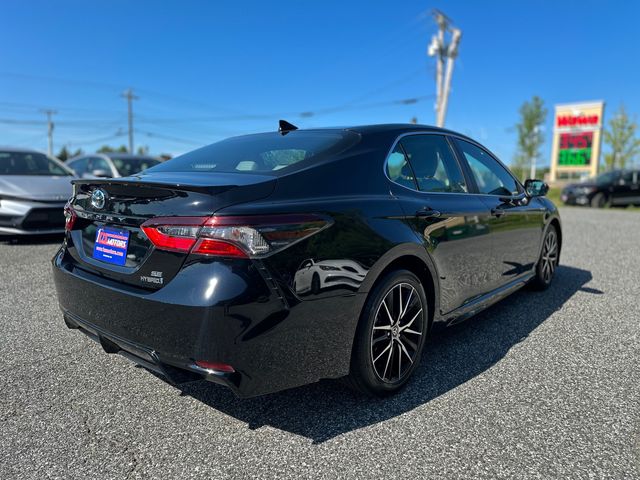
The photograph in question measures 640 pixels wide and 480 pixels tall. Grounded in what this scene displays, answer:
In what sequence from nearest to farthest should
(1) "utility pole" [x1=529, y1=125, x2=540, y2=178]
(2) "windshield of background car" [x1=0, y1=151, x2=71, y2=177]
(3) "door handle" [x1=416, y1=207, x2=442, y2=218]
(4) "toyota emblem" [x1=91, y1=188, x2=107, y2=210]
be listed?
(4) "toyota emblem" [x1=91, y1=188, x2=107, y2=210] → (3) "door handle" [x1=416, y1=207, x2=442, y2=218] → (2) "windshield of background car" [x1=0, y1=151, x2=71, y2=177] → (1) "utility pole" [x1=529, y1=125, x2=540, y2=178]

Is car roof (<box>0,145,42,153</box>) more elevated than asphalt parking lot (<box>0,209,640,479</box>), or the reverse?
car roof (<box>0,145,42,153</box>)

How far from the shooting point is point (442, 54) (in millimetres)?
24750

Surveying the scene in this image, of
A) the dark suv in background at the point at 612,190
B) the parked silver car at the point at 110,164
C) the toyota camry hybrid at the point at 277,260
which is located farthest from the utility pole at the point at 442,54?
the toyota camry hybrid at the point at 277,260

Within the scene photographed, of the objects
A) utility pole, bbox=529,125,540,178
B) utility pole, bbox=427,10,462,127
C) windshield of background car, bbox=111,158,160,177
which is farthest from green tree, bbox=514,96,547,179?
windshield of background car, bbox=111,158,160,177

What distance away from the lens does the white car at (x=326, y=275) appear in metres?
2.08

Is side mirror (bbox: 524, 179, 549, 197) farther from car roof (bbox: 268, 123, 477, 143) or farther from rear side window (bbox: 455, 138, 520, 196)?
car roof (bbox: 268, 123, 477, 143)

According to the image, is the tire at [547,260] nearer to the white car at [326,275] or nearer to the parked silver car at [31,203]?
the white car at [326,275]

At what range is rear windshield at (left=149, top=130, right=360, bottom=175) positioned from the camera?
258 cm

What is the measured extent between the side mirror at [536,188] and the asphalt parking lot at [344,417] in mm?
1498

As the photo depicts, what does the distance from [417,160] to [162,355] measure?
6.46 feet

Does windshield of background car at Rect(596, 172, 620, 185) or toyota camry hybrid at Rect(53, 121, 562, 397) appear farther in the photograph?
windshield of background car at Rect(596, 172, 620, 185)

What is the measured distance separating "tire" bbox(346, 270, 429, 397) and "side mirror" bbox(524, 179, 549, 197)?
95.6 inches

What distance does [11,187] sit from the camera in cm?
659

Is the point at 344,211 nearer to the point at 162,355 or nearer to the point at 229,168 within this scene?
the point at 229,168
